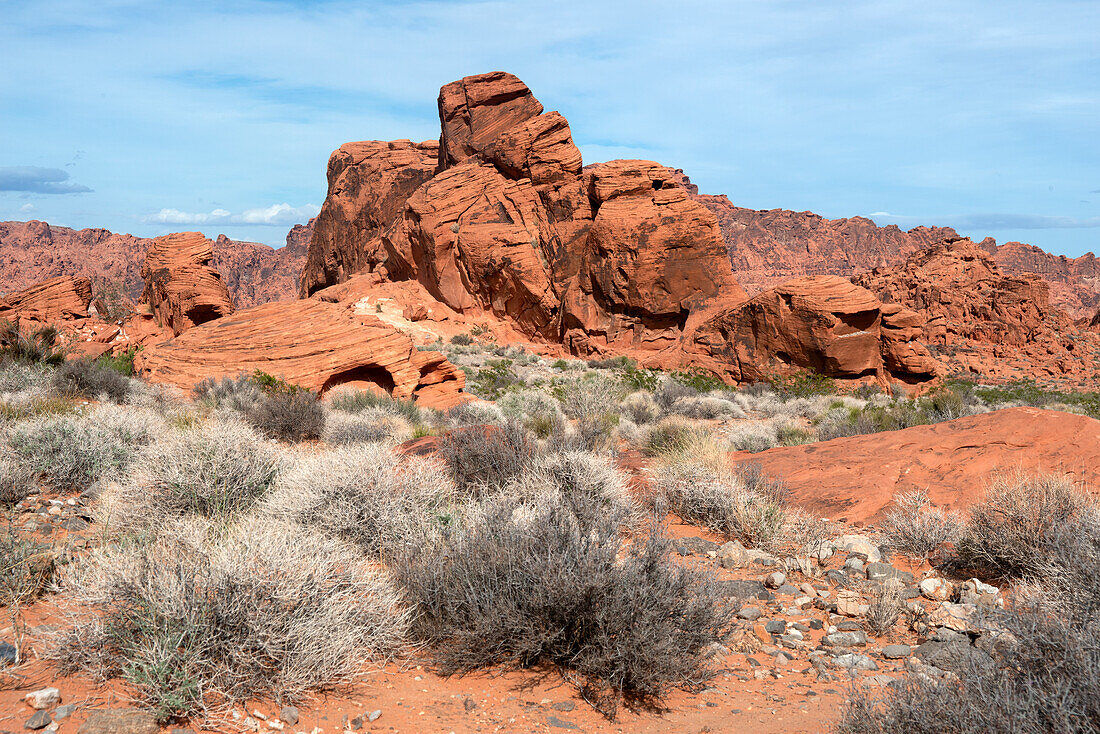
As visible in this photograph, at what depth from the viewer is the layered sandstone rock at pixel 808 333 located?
64.3 feet

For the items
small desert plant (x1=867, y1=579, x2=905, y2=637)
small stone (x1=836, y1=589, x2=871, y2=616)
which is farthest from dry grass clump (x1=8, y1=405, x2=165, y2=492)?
small desert plant (x1=867, y1=579, x2=905, y2=637)

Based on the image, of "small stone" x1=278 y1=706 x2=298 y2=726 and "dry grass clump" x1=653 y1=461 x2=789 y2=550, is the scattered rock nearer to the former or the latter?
"small stone" x1=278 y1=706 x2=298 y2=726

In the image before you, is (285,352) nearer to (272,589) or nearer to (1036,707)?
(272,589)

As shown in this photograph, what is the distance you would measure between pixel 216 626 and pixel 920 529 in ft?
17.1

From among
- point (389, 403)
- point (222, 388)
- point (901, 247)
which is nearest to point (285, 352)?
point (222, 388)

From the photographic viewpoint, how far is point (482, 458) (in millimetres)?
6332

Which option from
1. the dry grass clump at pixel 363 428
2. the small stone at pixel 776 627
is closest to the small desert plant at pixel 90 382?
the dry grass clump at pixel 363 428

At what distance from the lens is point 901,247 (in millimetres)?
103438

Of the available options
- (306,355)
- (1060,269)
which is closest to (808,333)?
(306,355)

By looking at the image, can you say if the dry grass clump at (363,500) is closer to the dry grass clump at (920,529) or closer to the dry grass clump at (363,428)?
the dry grass clump at (363,428)

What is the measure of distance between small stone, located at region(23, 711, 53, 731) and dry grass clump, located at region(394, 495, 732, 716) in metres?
1.66

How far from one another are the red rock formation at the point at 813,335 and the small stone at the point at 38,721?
20.0 metres

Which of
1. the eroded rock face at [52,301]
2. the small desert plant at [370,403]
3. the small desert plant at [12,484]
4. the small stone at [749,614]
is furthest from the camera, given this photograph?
the eroded rock face at [52,301]

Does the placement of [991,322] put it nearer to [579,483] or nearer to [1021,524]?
[1021,524]
